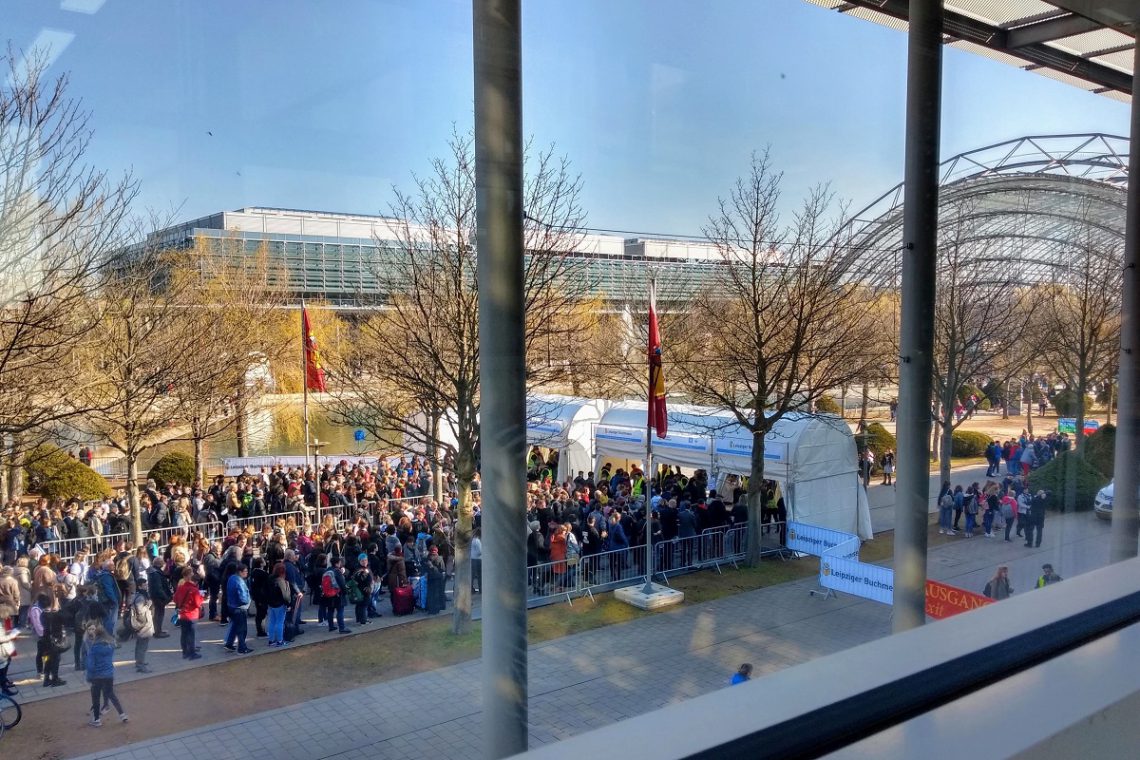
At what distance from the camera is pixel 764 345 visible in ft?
22.8

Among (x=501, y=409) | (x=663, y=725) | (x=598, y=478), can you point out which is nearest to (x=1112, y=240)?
(x=501, y=409)

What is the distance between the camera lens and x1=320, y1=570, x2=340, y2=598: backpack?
3.80 m

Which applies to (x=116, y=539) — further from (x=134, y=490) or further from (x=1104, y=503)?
(x=1104, y=503)

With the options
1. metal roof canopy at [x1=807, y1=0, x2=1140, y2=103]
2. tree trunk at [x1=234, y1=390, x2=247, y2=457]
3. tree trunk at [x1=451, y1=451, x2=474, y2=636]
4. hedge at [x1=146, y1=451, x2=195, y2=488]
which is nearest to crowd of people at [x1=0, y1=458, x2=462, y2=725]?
tree trunk at [x1=451, y1=451, x2=474, y2=636]

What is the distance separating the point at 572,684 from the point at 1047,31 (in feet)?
10.8

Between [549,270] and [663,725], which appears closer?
[663,725]

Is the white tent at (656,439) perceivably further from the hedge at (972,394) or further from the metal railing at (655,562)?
the hedge at (972,394)

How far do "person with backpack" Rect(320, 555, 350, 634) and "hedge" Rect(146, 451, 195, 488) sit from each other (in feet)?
A: 17.7

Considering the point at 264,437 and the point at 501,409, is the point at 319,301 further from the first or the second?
the point at 264,437

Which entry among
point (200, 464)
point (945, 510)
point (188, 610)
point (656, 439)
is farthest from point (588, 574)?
point (200, 464)

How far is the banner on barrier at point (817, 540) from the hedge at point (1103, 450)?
3.95 ft

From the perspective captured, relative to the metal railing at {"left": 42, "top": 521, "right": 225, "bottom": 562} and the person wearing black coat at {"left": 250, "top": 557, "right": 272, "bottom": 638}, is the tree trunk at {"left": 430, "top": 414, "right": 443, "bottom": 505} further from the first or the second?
the metal railing at {"left": 42, "top": 521, "right": 225, "bottom": 562}

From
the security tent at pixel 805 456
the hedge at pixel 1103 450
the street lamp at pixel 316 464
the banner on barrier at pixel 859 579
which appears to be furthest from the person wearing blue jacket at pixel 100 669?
the security tent at pixel 805 456

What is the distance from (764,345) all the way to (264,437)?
19.0 ft
